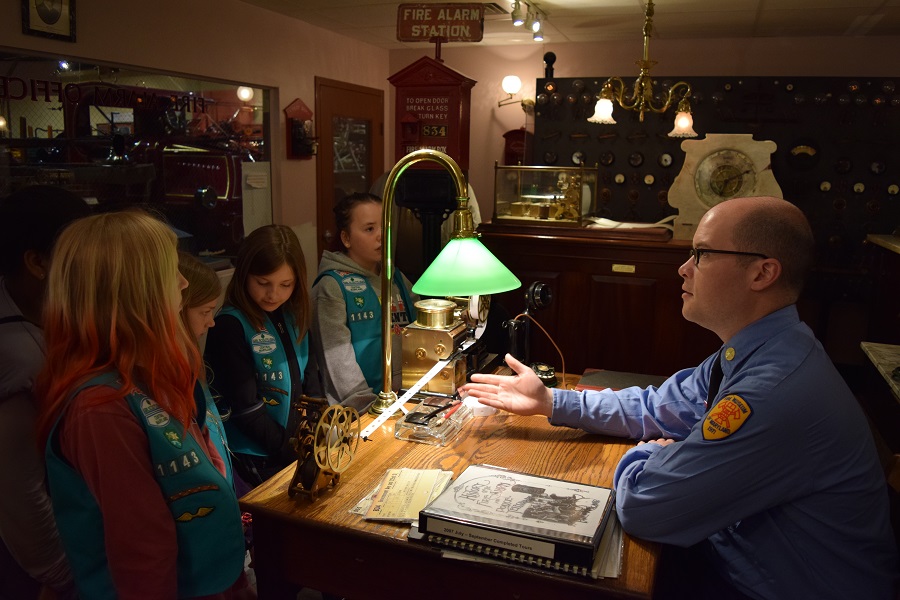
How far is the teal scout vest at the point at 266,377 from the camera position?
93.0 inches

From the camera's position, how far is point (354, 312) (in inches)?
110

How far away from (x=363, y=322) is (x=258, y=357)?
535mm

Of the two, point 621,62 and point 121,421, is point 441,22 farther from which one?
point 121,421

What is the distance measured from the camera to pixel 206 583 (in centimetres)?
154

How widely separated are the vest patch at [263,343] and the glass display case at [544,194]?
2.80 metres

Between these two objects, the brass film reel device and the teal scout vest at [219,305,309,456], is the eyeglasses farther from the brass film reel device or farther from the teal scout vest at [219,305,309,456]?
the teal scout vest at [219,305,309,456]

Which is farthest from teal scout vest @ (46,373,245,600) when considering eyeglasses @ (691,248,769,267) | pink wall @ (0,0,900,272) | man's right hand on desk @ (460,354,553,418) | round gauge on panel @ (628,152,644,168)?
round gauge on panel @ (628,152,644,168)

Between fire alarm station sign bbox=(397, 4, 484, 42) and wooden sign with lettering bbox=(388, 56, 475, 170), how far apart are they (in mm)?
370

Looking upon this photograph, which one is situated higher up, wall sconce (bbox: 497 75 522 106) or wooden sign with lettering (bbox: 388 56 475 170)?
wall sconce (bbox: 497 75 522 106)

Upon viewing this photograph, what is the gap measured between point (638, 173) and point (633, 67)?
0.93m

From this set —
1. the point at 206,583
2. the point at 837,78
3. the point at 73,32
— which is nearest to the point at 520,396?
the point at 206,583

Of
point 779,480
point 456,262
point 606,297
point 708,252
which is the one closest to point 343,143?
point 606,297

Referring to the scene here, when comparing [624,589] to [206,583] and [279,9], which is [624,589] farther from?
[279,9]

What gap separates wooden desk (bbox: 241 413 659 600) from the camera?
1449mm
